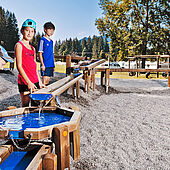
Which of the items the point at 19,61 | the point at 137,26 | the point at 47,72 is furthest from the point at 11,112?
the point at 137,26

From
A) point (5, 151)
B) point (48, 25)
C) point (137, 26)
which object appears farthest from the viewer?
point (137, 26)

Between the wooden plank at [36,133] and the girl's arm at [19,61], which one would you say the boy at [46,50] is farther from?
the wooden plank at [36,133]

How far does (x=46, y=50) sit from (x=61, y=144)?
8.09 feet

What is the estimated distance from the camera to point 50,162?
1.61 meters

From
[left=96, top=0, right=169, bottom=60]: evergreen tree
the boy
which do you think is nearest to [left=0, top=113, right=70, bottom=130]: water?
the boy

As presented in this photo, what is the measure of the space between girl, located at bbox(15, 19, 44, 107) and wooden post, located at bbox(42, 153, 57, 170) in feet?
3.47

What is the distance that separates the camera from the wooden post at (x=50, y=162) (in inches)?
63.1

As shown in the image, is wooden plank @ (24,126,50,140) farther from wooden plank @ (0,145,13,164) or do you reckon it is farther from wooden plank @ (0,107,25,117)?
wooden plank @ (0,107,25,117)

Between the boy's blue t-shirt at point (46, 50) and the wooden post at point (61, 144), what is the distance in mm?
2366

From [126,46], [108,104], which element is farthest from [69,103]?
[126,46]

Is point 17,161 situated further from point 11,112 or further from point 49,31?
point 49,31

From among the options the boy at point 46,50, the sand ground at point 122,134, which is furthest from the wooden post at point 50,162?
the boy at point 46,50

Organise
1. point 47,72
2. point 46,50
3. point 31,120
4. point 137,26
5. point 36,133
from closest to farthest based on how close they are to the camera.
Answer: point 36,133, point 31,120, point 46,50, point 47,72, point 137,26

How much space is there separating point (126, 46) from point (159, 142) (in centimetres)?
1479
